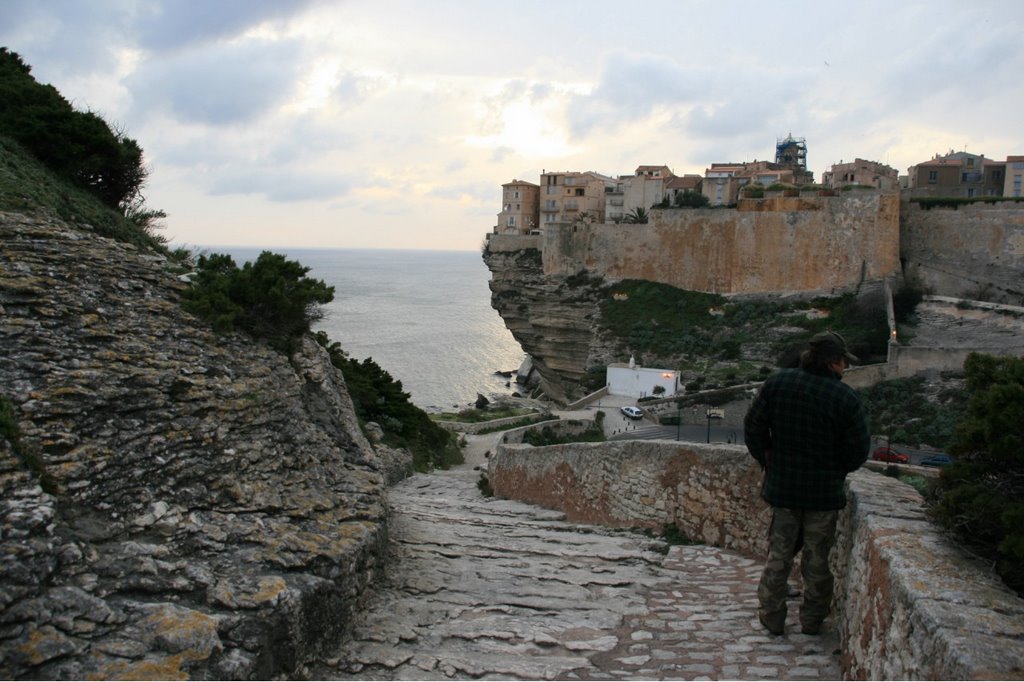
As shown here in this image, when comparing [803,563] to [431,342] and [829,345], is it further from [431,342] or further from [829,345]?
[431,342]

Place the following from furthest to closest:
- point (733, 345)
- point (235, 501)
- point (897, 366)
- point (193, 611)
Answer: point (733, 345), point (897, 366), point (235, 501), point (193, 611)

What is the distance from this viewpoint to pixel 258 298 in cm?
712

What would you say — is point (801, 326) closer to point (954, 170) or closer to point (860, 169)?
point (954, 170)

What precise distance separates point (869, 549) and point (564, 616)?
6.32 ft

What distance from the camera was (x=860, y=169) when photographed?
48.5m

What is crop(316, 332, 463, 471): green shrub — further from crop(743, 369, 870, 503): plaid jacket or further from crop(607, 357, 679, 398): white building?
crop(607, 357, 679, 398): white building

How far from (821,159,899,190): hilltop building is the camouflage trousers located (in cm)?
4133

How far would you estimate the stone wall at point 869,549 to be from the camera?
277 cm

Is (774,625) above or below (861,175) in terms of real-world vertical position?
below

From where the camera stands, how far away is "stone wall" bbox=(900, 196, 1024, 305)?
3075 cm

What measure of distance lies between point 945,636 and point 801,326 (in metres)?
30.8

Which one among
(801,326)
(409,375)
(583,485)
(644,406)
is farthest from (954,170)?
(583,485)

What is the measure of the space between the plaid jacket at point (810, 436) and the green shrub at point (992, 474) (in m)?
0.47

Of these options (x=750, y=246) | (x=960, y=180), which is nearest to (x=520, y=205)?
(x=750, y=246)
